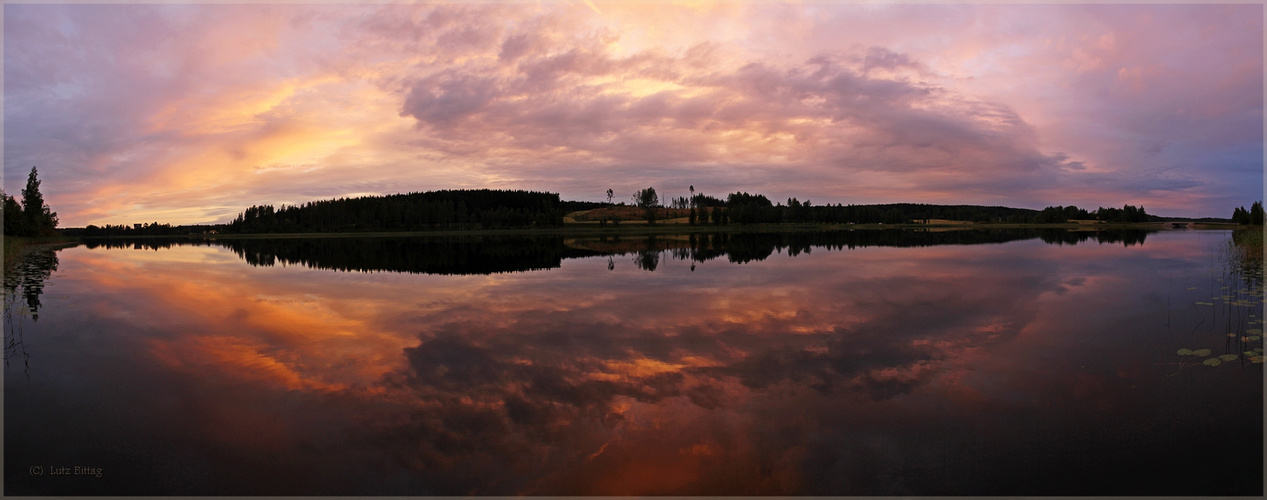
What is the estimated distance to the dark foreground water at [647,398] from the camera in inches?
245

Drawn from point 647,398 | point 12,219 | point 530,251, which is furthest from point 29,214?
point 647,398

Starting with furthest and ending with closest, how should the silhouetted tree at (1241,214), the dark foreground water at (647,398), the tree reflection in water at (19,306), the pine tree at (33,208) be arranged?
the silhouetted tree at (1241,214) < the pine tree at (33,208) < the tree reflection in water at (19,306) < the dark foreground water at (647,398)

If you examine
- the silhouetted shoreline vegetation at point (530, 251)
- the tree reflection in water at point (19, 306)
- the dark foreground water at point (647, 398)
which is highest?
the silhouetted shoreline vegetation at point (530, 251)

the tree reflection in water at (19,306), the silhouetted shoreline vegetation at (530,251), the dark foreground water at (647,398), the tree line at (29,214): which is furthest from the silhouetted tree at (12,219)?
the dark foreground water at (647,398)

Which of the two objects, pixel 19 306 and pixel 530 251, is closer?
pixel 19 306

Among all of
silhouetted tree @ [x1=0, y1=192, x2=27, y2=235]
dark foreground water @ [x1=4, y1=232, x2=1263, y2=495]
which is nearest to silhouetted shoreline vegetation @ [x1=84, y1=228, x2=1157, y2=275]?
dark foreground water @ [x1=4, y1=232, x2=1263, y2=495]

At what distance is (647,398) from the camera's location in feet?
28.0

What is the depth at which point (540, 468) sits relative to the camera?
6316 mm

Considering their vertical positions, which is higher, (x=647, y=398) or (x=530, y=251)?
(x=530, y=251)

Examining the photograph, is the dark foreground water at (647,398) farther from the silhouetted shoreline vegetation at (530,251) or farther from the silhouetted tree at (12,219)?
the silhouetted tree at (12,219)

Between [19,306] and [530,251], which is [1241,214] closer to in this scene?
[530,251]

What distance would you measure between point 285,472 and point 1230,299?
965 inches

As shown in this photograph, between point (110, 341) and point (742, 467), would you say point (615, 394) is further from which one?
point (110, 341)

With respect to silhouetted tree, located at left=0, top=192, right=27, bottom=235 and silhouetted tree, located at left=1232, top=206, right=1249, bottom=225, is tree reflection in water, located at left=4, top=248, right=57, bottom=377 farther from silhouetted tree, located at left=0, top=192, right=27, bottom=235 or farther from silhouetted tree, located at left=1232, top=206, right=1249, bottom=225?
silhouetted tree, located at left=1232, top=206, right=1249, bottom=225
